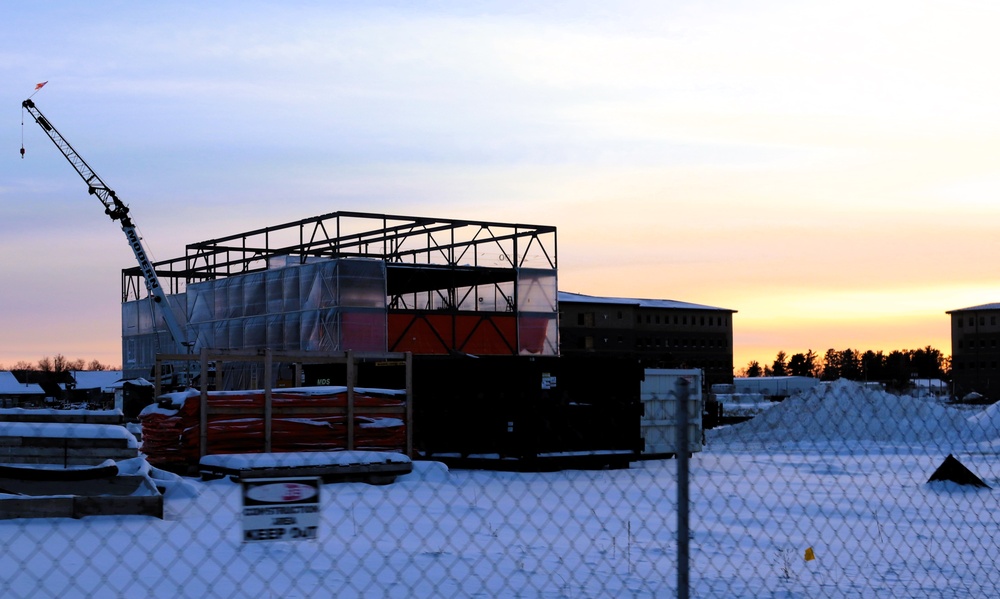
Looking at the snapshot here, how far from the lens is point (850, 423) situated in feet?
118

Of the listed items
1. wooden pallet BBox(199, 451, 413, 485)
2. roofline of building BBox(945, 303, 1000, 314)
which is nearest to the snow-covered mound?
wooden pallet BBox(199, 451, 413, 485)

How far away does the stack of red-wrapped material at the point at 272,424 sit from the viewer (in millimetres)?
20172

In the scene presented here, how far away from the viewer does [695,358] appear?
128m

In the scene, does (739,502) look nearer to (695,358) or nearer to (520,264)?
(520,264)

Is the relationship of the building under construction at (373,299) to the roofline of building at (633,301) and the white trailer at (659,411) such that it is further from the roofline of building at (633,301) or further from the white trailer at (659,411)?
the roofline of building at (633,301)

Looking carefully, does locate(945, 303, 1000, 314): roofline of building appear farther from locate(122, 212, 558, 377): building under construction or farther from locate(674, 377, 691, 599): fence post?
locate(674, 377, 691, 599): fence post

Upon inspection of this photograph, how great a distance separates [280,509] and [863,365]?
164379 mm

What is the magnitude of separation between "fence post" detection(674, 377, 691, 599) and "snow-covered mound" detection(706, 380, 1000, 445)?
32.0 m

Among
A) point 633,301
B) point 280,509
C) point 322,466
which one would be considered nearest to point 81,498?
point 322,466

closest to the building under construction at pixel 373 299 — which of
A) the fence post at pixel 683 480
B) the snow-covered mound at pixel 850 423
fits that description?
the snow-covered mound at pixel 850 423

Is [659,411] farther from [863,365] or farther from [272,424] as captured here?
[863,365]

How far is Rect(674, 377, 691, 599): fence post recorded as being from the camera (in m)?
5.28

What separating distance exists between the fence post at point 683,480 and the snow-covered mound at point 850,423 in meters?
32.0

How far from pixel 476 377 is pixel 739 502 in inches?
319
